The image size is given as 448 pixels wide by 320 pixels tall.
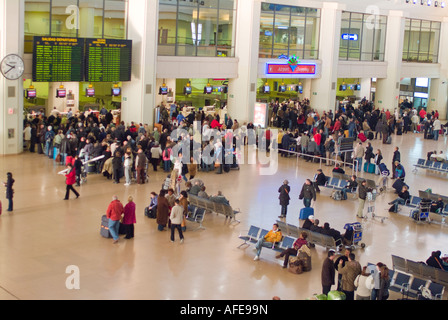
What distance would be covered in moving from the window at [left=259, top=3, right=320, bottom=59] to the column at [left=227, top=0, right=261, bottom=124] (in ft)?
5.94

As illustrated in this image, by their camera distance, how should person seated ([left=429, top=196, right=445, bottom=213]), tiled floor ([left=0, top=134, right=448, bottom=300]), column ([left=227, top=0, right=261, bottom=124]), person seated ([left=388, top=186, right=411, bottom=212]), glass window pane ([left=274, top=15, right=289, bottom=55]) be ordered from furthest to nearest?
glass window pane ([left=274, top=15, right=289, bottom=55])
column ([left=227, top=0, right=261, bottom=124])
person seated ([left=388, top=186, right=411, bottom=212])
person seated ([left=429, top=196, right=445, bottom=213])
tiled floor ([left=0, top=134, right=448, bottom=300])

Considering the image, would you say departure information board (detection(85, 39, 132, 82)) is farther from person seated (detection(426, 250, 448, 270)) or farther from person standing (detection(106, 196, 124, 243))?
person seated (detection(426, 250, 448, 270))

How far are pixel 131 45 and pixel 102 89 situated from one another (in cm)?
1243

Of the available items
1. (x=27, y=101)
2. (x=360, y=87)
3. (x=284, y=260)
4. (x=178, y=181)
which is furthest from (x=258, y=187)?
(x=360, y=87)

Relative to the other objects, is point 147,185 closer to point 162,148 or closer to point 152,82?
point 162,148

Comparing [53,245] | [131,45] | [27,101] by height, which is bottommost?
[53,245]

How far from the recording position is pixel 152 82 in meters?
30.8

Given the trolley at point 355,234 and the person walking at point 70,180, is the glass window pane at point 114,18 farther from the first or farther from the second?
the trolley at point 355,234

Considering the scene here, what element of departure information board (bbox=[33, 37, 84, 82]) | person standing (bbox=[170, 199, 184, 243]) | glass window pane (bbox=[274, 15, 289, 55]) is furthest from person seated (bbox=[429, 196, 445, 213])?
glass window pane (bbox=[274, 15, 289, 55])

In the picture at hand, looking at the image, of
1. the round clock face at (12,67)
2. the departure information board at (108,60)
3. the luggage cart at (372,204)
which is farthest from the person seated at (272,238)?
the departure information board at (108,60)

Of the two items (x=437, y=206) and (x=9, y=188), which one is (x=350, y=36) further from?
(x=9, y=188)

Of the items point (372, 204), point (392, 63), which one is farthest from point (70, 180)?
point (392, 63)

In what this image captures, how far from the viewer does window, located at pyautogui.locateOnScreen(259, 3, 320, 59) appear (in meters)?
37.9

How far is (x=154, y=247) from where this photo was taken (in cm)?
1628
